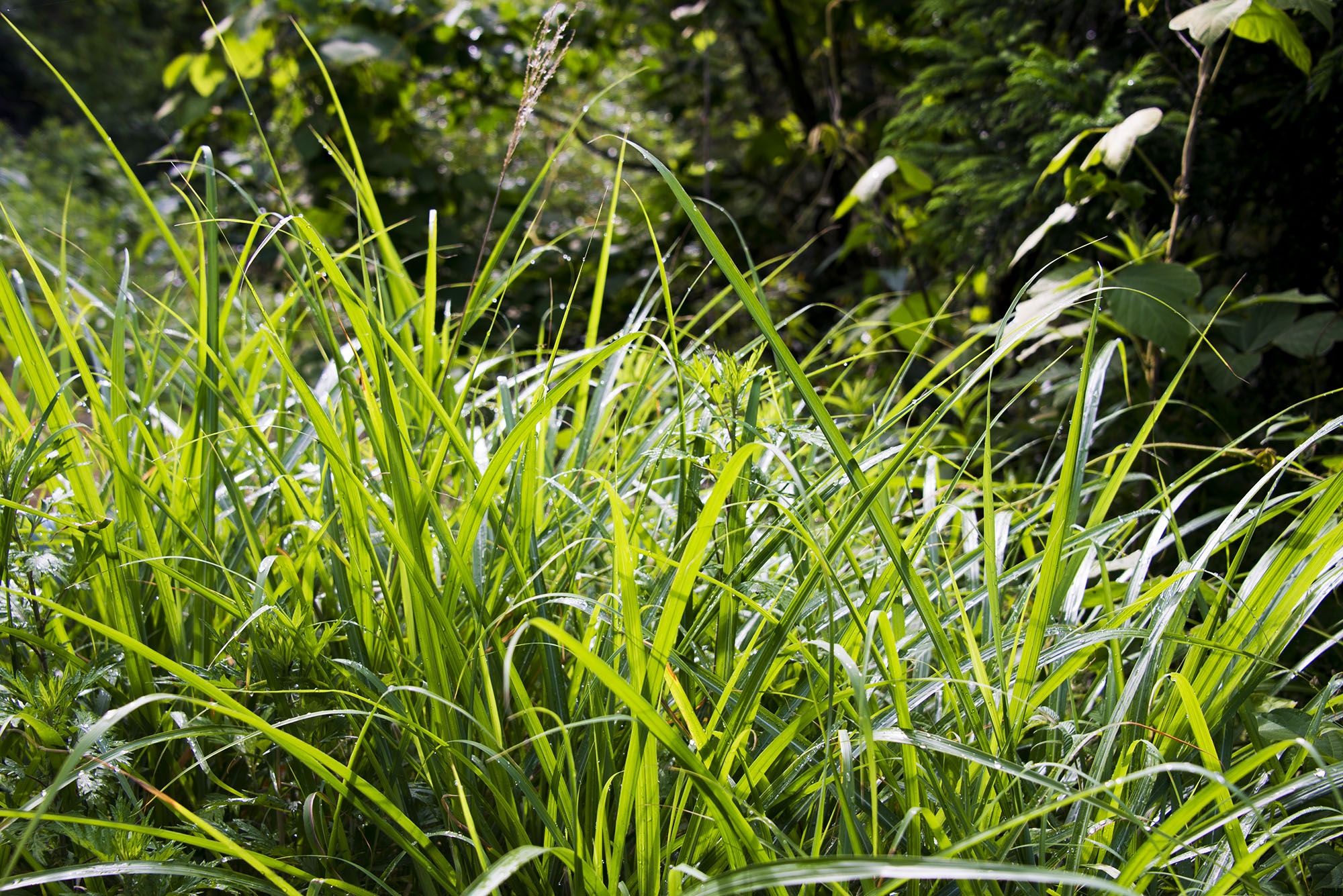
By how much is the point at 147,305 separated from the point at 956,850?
8.17ft

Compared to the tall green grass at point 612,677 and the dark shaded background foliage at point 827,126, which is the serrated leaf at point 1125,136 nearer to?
the dark shaded background foliage at point 827,126

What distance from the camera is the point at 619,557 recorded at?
2.07 ft

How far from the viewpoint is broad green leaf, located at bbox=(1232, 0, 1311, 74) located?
1058mm

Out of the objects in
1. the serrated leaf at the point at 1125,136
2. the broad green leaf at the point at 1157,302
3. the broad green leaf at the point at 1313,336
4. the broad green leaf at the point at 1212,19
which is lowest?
the broad green leaf at the point at 1313,336

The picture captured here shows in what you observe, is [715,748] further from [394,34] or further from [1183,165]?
[394,34]

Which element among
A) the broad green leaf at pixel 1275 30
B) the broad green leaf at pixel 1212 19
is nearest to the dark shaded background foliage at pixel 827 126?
the broad green leaf at pixel 1275 30

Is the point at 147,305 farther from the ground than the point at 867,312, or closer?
farther from the ground

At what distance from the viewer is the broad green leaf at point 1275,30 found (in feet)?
3.47

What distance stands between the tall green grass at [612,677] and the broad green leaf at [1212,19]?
0.51 meters

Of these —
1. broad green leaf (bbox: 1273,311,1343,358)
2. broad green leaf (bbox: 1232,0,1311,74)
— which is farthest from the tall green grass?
broad green leaf (bbox: 1232,0,1311,74)

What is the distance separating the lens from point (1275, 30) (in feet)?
3.50

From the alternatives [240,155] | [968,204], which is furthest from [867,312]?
[240,155]

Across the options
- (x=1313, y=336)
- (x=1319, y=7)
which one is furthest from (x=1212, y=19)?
(x=1313, y=336)

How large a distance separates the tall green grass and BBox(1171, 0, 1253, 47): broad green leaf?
51cm
